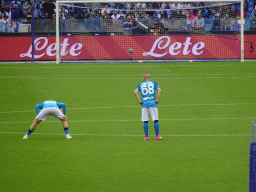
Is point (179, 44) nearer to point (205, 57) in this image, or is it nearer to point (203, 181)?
point (205, 57)

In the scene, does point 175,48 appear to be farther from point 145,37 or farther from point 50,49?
point 50,49

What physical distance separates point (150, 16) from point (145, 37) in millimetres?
1877

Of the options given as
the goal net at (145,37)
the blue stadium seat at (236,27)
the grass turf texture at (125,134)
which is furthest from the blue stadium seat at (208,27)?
the grass turf texture at (125,134)

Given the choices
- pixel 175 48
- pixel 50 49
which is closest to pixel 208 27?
pixel 175 48

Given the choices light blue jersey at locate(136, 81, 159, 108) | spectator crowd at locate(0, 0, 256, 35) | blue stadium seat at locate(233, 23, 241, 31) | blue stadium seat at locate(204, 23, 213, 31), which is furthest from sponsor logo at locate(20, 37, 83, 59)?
light blue jersey at locate(136, 81, 159, 108)

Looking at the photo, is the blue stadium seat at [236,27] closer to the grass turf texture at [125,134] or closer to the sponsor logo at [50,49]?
the grass turf texture at [125,134]

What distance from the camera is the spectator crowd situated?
34.5 metres

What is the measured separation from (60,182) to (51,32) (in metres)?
25.5

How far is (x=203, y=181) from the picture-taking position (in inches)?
404

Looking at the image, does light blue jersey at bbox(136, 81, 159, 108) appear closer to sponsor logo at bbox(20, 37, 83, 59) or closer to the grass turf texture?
the grass turf texture

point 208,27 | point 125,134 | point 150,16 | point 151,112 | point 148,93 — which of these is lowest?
point 125,134

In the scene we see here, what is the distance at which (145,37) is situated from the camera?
114 feet

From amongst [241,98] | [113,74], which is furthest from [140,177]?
[113,74]

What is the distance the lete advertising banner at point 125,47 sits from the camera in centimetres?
3444
